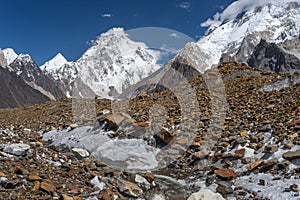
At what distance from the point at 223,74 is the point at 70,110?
420 inches

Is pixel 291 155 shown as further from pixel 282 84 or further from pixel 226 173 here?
pixel 282 84

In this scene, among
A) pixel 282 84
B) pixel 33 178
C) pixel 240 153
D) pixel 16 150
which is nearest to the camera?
pixel 33 178

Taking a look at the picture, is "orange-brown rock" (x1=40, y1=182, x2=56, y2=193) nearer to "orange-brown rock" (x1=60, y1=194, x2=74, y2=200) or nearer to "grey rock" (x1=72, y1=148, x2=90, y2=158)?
"orange-brown rock" (x1=60, y1=194, x2=74, y2=200)

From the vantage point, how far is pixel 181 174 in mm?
11984

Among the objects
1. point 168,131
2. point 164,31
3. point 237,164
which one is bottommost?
point 237,164

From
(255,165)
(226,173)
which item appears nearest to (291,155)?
(255,165)

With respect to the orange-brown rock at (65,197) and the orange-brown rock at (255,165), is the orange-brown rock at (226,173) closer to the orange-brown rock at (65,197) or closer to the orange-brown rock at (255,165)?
the orange-brown rock at (255,165)

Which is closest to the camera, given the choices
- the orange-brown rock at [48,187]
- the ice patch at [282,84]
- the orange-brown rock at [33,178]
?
the orange-brown rock at [48,187]

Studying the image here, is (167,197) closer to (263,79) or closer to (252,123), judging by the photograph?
(252,123)

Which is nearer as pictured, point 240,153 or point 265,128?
point 240,153

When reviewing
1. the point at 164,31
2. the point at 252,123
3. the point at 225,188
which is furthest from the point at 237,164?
the point at 164,31

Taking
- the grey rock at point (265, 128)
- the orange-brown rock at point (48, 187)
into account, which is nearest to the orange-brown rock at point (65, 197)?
the orange-brown rock at point (48, 187)

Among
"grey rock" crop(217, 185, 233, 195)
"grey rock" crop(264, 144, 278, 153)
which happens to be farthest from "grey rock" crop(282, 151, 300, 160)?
"grey rock" crop(217, 185, 233, 195)

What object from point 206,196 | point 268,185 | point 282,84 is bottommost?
point 206,196
